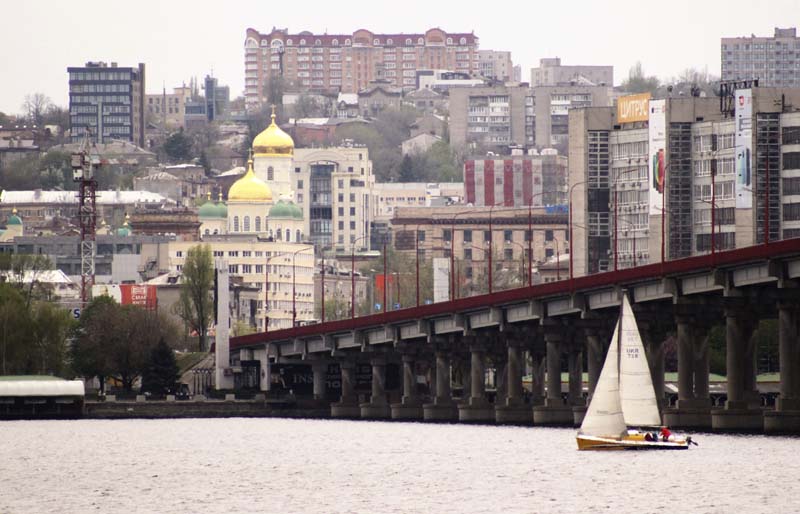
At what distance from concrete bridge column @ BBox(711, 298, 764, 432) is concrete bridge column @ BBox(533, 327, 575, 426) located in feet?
73.5

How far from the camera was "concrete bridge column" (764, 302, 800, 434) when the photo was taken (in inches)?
5468

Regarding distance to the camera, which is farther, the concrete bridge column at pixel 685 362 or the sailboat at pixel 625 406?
the concrete bridge column at pixel 685 362

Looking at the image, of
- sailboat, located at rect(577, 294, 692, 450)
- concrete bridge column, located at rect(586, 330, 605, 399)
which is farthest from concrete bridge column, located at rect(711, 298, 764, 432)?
concrete bridge column, located at rect(586, 330, 605, 399)

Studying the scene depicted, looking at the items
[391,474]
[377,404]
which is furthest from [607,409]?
[377,404]

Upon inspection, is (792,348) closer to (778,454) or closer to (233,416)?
(778,454)

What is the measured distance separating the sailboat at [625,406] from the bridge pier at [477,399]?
46.5 meters

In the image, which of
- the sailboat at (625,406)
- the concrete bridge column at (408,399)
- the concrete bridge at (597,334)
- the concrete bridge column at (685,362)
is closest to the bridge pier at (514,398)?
the concrete bridge at (597,334)

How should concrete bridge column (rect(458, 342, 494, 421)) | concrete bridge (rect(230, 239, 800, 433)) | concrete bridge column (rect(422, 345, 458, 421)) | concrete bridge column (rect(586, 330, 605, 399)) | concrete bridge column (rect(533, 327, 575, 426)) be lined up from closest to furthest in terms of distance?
concrete bridge (rect(230, 239, 800, 433)), concrete bridge column (rect(586, 330, 605, 399)), concrete bridge column (rect(533, 327, 575, 426)), concrete bridge column (rect(458, 342, 494, 421)), concrete bridge column (rect(422, 345, 458, 421))

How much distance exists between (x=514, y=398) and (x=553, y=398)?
6302 mm

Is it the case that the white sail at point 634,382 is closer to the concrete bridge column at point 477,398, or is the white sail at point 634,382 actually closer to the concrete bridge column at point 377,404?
the concrete bridge column at point 477,398

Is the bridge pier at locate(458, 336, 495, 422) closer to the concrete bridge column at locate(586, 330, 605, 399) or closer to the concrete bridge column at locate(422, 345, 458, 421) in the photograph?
the concrete bridge column at locate(422, 345, 458, 421)

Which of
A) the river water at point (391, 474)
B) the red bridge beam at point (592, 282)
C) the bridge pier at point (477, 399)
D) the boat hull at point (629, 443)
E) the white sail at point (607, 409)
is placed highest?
the red bridge beam at point (592, 282)

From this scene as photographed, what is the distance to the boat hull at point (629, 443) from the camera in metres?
130

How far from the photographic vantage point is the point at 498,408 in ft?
581
